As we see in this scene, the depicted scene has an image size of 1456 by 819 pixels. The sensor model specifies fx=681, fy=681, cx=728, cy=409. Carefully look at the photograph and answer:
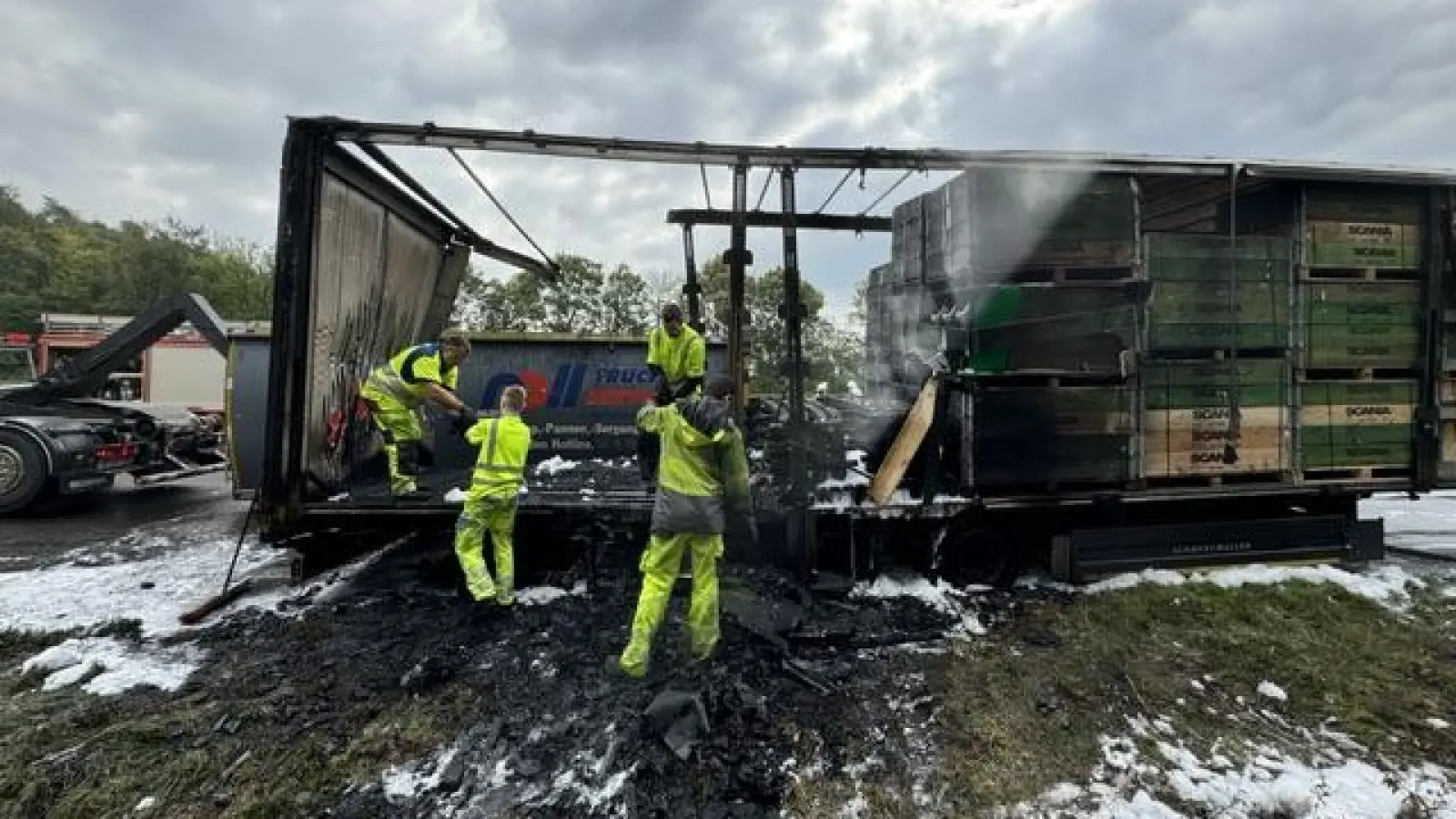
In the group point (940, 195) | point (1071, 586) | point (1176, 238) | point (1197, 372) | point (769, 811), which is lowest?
point (769, 811)

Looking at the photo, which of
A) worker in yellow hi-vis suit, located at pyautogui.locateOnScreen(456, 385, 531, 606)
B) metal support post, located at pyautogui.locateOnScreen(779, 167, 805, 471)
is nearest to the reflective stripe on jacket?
metal support post, located at pyautogui.locateOnScreen(779, 167, 805, 471)

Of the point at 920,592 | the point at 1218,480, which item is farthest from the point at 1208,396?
the point at 920,592

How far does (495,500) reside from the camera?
4648 millimetres

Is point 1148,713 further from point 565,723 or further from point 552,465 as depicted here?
point 552,465

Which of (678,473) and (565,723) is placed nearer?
(565,723)

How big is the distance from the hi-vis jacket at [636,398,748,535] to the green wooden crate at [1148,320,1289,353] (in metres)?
3.41

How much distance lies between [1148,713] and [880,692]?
136 centimetres

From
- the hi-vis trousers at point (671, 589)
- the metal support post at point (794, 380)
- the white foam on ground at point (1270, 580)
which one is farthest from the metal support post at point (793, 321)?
the white foam on ground at point (1270, 580)

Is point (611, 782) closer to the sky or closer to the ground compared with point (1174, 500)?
closer to the ground

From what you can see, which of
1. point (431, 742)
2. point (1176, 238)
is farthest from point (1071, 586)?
point (431, 742)

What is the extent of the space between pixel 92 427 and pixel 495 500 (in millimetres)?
7261

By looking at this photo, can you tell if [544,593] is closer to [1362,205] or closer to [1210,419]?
[1210,419]

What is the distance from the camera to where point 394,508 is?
4957mm

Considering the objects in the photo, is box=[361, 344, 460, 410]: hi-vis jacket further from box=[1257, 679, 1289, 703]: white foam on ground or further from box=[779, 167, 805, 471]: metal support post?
box=[1257, 679, 1289, 703]: white foam on ground
